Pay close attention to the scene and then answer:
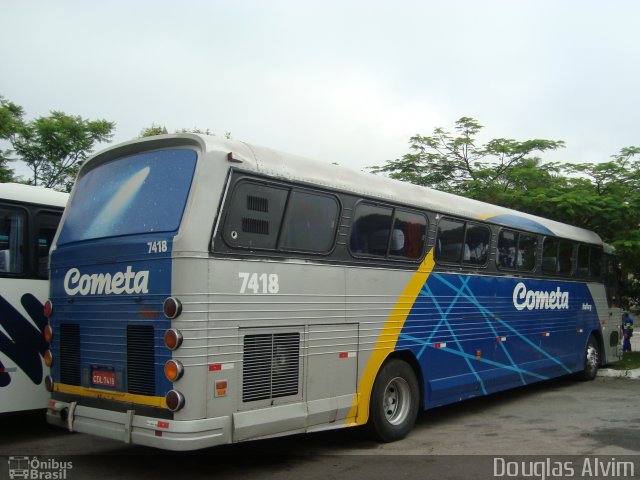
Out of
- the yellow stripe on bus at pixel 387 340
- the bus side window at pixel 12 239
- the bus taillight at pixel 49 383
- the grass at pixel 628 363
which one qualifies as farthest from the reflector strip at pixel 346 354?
the grass at pixel 628 363

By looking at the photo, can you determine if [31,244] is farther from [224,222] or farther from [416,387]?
[416,387]

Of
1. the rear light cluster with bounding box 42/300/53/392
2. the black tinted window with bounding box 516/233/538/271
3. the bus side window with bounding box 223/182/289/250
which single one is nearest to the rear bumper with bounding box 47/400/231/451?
the rear light cluster with bounding box 42/300/53/392

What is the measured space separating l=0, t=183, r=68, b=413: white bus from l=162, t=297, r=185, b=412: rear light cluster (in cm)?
322

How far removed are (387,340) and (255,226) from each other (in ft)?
8.23

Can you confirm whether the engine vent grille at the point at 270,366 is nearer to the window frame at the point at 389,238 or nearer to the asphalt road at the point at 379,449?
the asphalt road at the point at 379,449

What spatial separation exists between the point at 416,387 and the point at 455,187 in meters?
11.1

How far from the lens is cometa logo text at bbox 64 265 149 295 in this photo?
5.96m

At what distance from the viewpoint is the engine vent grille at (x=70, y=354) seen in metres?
6.66

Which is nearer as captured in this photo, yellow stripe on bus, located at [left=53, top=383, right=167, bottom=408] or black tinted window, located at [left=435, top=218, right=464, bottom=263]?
yellow stripe on bus, located at [left=53, top=383, right=167, bottom=408]

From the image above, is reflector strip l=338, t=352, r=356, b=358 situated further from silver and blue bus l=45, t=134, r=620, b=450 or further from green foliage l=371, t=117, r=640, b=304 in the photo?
green foliage l=371, t=117, r=640, b=304

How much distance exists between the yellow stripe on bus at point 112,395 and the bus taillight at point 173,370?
0.25 meters

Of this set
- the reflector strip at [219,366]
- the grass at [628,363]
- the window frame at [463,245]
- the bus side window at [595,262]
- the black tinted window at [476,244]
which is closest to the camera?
the reflector strip at [219,366]

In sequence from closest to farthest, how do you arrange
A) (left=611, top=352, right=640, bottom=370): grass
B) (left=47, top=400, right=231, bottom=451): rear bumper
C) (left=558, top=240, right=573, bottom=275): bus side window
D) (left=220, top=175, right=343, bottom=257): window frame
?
1. (left=47, top=400, right=231, bottom=451): rear bumper
2. (left=220, top=175, right=343, bottom=257): window frame
3. (left=558, top=240, right=573, bottom=275): bus side window
4. (left=611, top=352, right=640, bottom=370): grass

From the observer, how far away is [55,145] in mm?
19500
